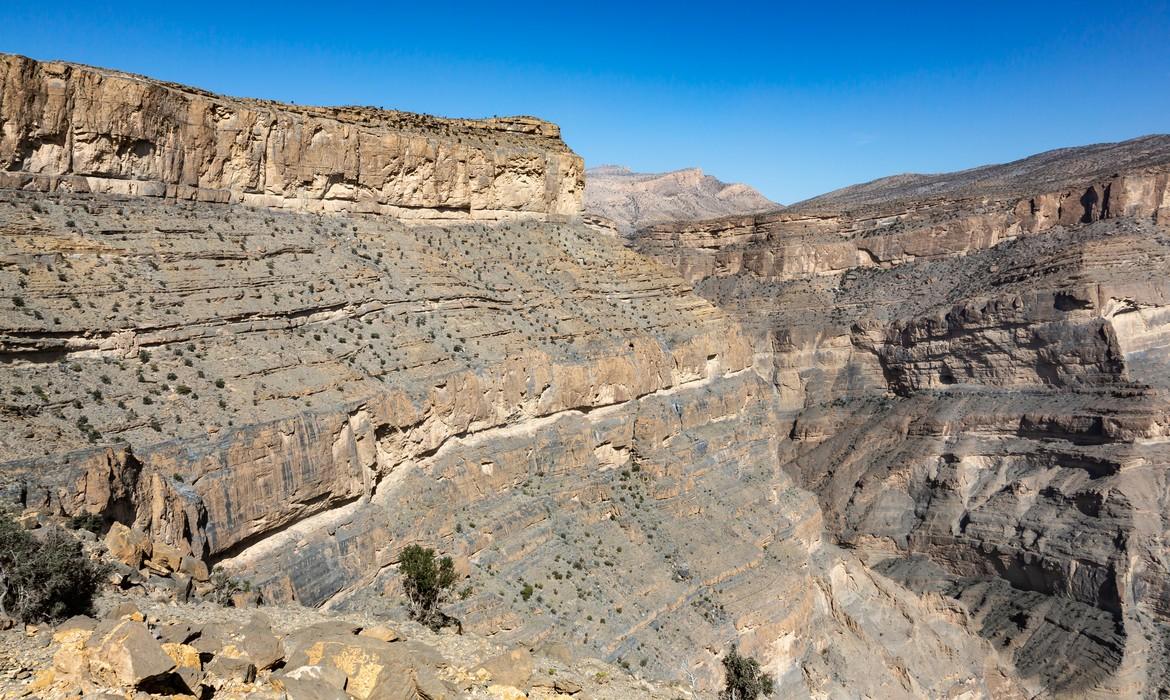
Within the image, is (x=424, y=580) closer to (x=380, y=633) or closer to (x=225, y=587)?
(x=225, y=587)

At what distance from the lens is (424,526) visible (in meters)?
30.2

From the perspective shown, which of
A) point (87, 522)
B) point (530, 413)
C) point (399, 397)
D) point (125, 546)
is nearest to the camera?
point (125, 546)

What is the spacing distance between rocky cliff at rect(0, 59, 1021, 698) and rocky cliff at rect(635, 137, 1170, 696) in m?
9.16

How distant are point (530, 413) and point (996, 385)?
163ft

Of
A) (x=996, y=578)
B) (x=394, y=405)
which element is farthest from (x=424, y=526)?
(x=996, y=578)

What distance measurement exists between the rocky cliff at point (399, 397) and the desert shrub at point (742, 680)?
905 millimetres

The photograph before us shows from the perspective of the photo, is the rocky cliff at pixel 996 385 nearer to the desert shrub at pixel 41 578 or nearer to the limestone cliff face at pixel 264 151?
the limestone cliff face at pixel 264 151

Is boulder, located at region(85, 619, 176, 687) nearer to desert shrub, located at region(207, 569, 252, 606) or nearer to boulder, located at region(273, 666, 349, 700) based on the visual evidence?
boulder, located at region(273, 666, 349, 700)

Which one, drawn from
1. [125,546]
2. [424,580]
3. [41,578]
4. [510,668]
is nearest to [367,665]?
[510,668]

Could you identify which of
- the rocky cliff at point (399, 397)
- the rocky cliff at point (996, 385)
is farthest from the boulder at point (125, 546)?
the rocky cliff at point (996, 385)

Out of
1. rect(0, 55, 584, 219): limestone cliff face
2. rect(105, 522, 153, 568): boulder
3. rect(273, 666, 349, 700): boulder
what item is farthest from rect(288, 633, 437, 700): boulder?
rect(0, 55, 584, 219): limestone cliff face

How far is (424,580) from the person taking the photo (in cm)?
2570

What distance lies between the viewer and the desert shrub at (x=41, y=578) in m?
13.9

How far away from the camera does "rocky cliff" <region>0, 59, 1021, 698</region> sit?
2356 centimetres
